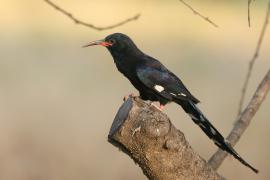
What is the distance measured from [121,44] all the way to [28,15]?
1586cm

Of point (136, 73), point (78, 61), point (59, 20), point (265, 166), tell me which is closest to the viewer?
point (136, 73)

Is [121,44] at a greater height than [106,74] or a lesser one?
greater

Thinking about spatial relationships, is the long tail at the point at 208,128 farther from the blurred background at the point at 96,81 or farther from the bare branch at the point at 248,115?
the blurred background at the point at 96,81

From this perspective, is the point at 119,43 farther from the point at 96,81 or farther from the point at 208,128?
the point at 96,81

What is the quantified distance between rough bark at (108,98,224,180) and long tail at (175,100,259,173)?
0.59 m

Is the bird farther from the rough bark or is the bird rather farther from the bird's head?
the rough bark

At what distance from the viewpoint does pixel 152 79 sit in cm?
583

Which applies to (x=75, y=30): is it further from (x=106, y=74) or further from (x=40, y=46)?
(x=106, y=74)

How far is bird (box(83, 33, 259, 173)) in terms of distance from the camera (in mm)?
5605

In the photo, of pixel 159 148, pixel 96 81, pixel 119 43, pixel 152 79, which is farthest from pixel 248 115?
pixel 96 81

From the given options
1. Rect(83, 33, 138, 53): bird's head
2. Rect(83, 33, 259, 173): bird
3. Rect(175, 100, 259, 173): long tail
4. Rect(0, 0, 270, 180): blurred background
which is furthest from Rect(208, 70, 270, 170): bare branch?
Rect(83, 33, 138, 53): bird's head

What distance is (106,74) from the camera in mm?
17234

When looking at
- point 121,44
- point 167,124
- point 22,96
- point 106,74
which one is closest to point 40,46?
point 106,74

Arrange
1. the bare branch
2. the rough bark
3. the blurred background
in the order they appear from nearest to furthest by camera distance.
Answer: the rough bark
the bare branch
the blurred background
